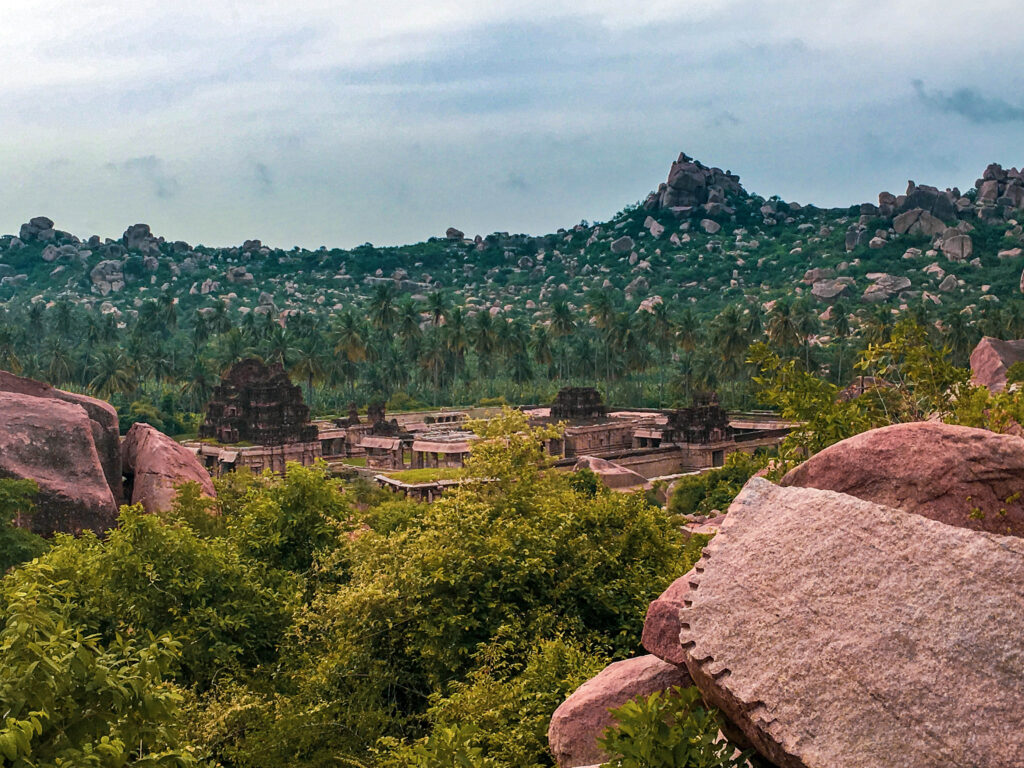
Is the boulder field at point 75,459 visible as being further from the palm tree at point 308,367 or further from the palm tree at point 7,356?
the palm tree at point 7,356

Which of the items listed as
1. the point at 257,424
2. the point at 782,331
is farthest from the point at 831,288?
the point at 257,424

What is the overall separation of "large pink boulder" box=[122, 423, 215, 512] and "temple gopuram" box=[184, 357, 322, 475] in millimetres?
22035

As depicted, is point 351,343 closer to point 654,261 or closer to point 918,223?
point 654,261

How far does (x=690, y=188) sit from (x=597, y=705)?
183 m

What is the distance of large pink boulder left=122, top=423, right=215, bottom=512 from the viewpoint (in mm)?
26828

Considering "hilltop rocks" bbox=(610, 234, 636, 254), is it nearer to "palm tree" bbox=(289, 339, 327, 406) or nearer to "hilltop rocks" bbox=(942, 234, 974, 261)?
"hilltop rocks" bbox=(942, 234, 974, 261)

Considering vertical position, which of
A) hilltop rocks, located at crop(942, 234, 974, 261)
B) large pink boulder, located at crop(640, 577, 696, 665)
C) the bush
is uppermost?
hilltop rocks, located at crop(942, 234, 974, 261)

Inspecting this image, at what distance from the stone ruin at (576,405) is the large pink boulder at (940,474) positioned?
55.9m

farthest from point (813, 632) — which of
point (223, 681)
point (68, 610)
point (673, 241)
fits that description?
point (673, 241)

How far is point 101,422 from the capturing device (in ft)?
91.1

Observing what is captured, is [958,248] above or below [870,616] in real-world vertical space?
above

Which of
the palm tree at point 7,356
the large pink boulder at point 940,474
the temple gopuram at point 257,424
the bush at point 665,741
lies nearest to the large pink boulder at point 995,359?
the temple gopuram at point 257,424

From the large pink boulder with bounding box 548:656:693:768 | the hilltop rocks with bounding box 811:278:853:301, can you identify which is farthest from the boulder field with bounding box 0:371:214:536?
the hilltop rocks with bounding box 811:278:853:301

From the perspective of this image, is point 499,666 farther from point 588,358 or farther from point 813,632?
point 588,358
